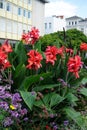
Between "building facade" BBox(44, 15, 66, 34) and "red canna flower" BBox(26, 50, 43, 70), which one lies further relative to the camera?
"building facade" BBox(44, 15, 66, 34)

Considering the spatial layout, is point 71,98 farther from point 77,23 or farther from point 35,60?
point 77,23

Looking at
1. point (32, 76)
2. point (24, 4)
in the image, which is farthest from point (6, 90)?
point (24, 4)

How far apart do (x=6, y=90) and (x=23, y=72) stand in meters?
0.37

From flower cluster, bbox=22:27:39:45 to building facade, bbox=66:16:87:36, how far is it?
313 feet

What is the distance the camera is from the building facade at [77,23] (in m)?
102

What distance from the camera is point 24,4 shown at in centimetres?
6488

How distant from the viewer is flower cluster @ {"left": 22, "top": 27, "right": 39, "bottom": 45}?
19.6ft

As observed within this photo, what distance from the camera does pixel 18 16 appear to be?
205ft

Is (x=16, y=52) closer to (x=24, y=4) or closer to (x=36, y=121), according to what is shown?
(x=36, y=121)

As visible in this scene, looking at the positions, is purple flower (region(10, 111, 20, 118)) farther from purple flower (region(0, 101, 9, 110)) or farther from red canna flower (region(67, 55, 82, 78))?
red canna flower (region(67, 55, 82, 78))

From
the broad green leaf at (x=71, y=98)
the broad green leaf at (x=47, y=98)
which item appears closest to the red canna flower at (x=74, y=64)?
the broad green leaf at (x=71, y=98)

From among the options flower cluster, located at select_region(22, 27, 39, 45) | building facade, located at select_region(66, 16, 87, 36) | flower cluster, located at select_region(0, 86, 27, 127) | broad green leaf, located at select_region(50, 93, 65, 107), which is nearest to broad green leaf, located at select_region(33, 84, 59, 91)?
broad green leaf, located at select_region(50, 93, 65, 107)

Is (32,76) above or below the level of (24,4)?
below

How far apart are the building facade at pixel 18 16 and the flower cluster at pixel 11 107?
51795 mm
